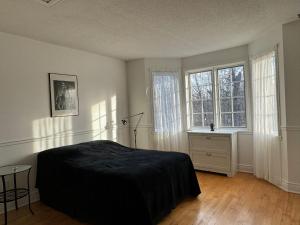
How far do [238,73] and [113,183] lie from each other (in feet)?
10.7

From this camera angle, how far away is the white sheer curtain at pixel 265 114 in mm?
3361

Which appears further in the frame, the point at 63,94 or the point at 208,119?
the point at 208,119

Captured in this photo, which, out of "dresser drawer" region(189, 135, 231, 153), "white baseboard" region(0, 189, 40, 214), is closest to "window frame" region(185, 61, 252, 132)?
"dresser drawer" region(189, 135, 231, 153)

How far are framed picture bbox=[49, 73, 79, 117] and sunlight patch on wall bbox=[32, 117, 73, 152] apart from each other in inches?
5.1

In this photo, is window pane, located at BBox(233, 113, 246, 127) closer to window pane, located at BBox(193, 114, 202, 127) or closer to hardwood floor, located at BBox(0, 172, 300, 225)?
window pane, located at BBox(193, 114, 202, 127)

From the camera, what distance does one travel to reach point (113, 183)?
2.29 m

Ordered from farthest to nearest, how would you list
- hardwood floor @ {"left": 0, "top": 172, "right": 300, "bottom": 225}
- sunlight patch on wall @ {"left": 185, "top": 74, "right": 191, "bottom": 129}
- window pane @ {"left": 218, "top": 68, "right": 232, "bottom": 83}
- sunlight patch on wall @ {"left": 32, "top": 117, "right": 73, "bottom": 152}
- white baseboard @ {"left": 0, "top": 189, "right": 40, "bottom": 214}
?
1. sunlight patch on wall @ {"left": 185, "top": 74, "right": 191, "bottom": 129}
2. window pane @ {"left": 218, "top": 68, "right": 232, "bottom": 83}
3. sunlight patch on wall @ {"left": 32, "top": 117, "right": 73, "bottom": 152}
4. white baseboard @ {"left": 0, "top": 189, "right": 40, "bottom": 214}
5. hardwood floor @ {"left": 0, "top": 172, "right": 300, "bottom": 225}

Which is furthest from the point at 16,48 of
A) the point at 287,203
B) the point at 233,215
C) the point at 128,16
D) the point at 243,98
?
the point at 287,203

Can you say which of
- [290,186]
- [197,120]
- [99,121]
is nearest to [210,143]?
[197,120]

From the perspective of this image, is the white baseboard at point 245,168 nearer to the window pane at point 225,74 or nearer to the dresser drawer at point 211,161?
the dresser drawer at point 211,161

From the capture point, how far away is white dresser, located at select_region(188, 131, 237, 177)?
153 inches

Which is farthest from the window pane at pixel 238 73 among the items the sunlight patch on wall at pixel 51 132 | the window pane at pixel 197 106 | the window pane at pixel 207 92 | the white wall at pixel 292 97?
the sunlight patch on wall at pixel 51 132

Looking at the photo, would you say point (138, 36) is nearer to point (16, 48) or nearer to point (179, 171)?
point (16, 48)

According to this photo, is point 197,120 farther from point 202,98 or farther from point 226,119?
point 226,119
